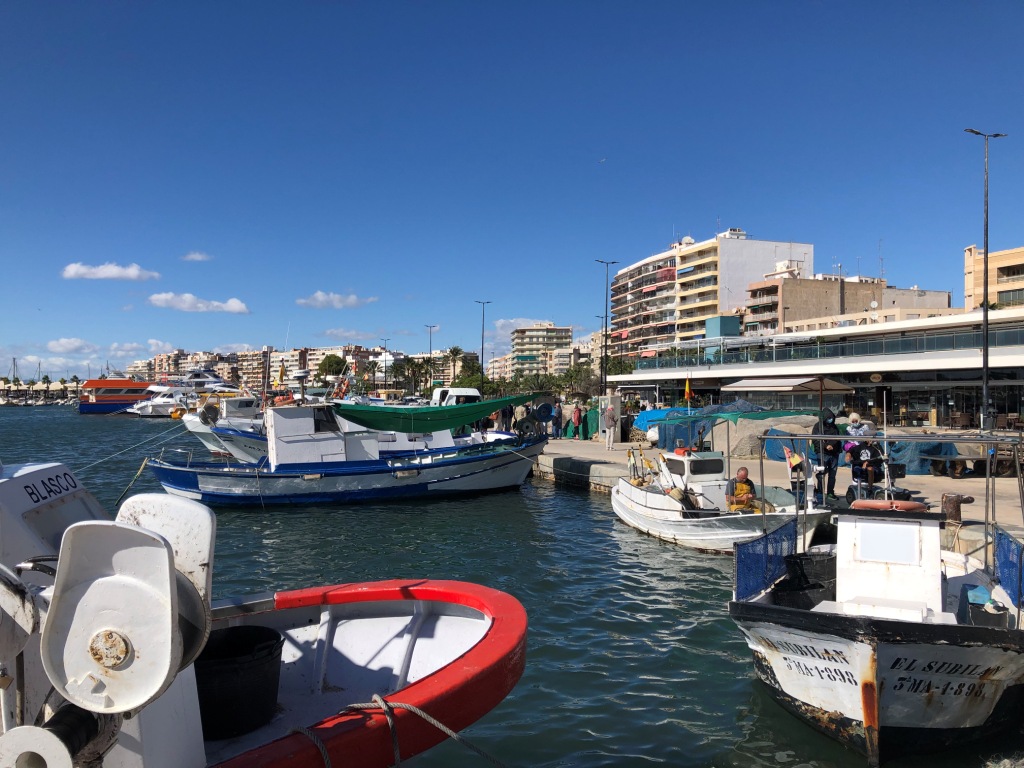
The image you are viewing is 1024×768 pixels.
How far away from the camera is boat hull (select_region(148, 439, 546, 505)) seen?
1978 cm

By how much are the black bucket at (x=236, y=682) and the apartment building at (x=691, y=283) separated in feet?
258

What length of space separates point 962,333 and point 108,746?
1300 inches

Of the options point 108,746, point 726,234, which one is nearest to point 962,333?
point 108,746

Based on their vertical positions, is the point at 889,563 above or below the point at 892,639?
above

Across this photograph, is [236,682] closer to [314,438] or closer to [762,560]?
[762,560]

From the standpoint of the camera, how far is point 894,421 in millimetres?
33125

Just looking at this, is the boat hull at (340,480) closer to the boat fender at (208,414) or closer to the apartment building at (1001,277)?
the boat fender at (208,414)

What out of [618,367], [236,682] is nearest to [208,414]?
[236,682]

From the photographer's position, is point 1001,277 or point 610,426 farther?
point 1001,277

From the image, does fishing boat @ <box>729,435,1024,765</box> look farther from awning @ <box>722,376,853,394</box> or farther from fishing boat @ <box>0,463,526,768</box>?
awning @ <box>722,376,853,394</box>

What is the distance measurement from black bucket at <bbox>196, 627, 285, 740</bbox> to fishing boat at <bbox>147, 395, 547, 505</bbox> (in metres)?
15.5

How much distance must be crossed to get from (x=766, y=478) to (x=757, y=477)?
0.71m

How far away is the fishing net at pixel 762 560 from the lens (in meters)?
7.36

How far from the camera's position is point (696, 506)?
14102 mm
